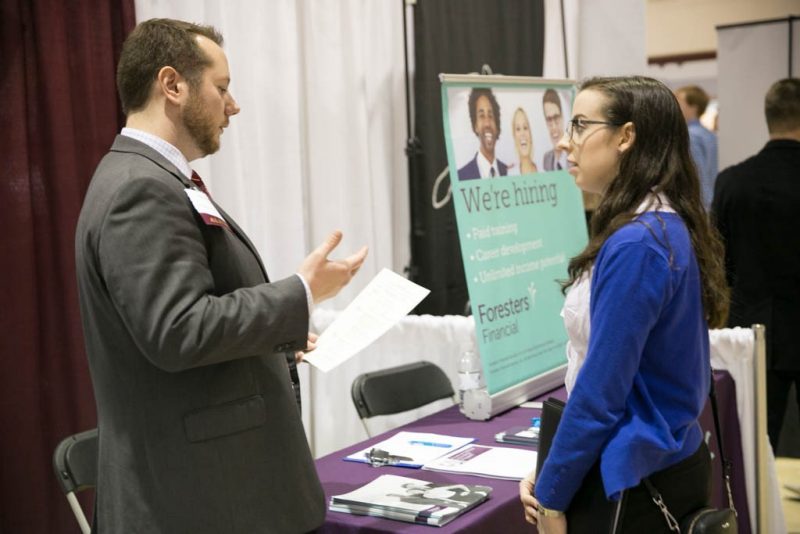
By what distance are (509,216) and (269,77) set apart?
3.86 feet

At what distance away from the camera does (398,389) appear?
309 cm

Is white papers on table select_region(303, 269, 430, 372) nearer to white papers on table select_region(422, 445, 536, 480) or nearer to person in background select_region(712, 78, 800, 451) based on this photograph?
white papers on table select_region(422, 445, 536, 480)

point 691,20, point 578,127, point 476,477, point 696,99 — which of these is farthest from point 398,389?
point 691,20

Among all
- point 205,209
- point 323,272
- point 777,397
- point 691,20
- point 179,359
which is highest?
point 691,20

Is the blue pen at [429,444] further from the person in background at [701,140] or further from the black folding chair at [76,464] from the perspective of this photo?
the person in background at [701,140]

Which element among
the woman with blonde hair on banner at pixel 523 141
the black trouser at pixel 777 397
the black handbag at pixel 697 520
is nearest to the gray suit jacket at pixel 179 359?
the black handbag at pixel 697 520

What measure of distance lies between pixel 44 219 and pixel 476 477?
149cm

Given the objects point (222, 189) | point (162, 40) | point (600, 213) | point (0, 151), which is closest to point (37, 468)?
point (0, 151)

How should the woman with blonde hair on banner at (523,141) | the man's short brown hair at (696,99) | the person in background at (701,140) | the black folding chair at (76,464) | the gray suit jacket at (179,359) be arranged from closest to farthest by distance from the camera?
the gray suit jacket at (179,359) < the black folding chair at (76,464) < the woman with blonde hair on banner at (523,141) < the person in background at (701,140) < the man's short brown hair at (696,99)

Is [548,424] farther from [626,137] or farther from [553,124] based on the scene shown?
[553,124]

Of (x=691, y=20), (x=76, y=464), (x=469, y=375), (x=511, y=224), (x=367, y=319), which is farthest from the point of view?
(x=691, y=20)

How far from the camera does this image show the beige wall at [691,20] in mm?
8883

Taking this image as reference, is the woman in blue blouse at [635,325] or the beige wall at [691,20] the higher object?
the beige wall at [691,20]

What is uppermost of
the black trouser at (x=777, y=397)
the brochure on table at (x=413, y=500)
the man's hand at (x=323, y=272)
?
the man's hand at (x=323, y=272)
